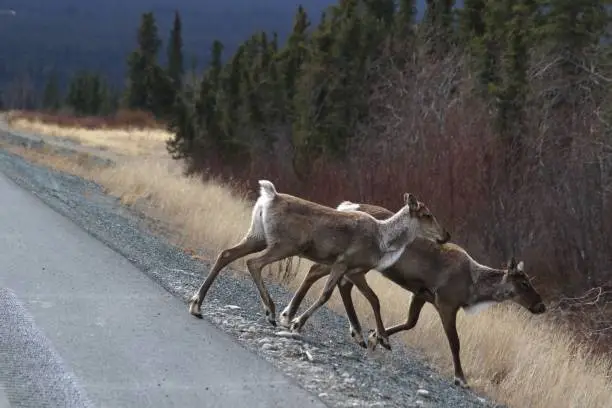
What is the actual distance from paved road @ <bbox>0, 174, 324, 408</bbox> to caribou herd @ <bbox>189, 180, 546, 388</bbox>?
29.3 inches

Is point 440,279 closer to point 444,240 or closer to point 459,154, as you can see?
point 444,240

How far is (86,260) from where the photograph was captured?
1258 centimetres

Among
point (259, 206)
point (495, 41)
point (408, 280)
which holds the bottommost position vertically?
point (408, 280)

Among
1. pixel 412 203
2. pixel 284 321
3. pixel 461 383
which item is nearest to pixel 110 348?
pixel 284 321

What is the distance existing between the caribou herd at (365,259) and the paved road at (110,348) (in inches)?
29.3

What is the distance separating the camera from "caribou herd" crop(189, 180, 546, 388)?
1053cm

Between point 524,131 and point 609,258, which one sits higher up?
point 524,131

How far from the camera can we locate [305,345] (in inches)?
372

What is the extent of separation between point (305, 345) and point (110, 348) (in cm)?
171

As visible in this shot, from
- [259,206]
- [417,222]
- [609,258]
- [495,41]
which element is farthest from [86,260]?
[495,41]

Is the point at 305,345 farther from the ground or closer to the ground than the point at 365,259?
closer to the ground

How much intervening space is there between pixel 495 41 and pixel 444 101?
246cm

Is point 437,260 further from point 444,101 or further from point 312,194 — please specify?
point 444,101

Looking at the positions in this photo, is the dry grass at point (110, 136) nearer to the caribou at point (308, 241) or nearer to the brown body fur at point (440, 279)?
the brown body fur at point (440, 279)
